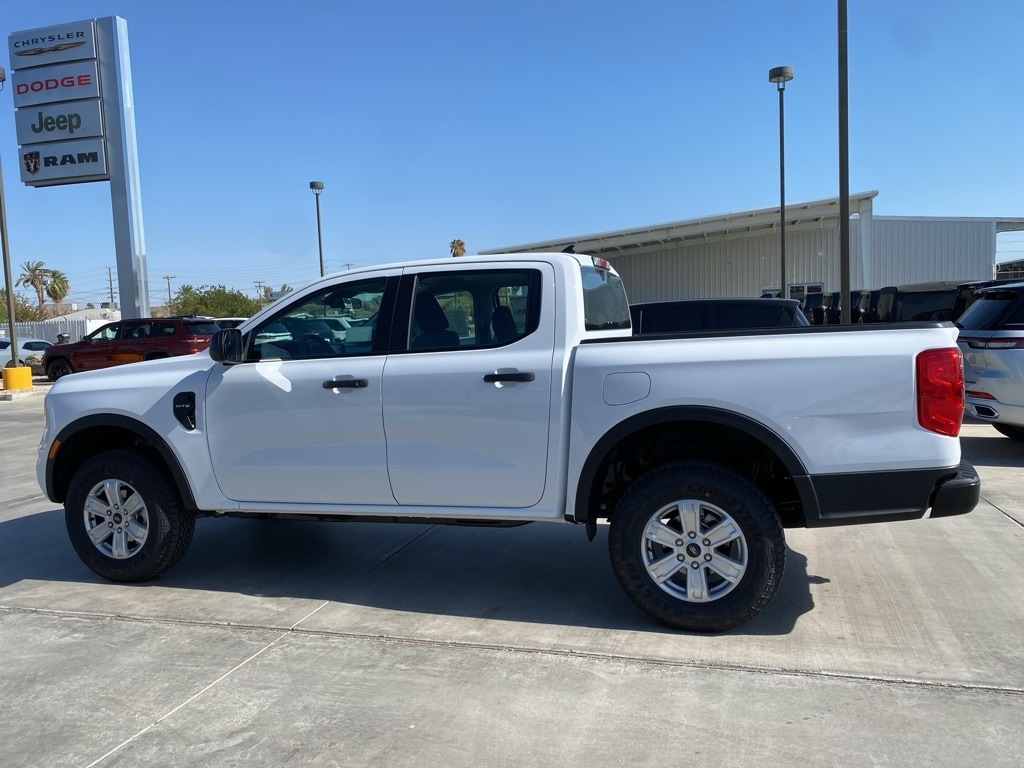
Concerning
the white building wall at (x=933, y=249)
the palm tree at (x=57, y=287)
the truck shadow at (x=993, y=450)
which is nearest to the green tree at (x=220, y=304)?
the palm tree at (x=57, y=287)

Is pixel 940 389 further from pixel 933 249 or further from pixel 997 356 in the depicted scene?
pixel 933 249

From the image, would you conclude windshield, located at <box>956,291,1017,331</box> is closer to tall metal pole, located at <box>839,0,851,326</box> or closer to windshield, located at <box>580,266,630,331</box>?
tall metal pole, located at <box>839,0,851,326</box>

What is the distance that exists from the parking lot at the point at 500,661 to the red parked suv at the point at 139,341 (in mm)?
13362

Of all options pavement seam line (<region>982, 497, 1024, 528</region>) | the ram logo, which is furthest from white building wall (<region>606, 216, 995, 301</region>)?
pavement seam line (<region>982, 497, 1024, 528</region>)

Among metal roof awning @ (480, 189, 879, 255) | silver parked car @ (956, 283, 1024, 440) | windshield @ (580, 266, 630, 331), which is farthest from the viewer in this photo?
metal roof awning @ (480, 189, 879, 255)

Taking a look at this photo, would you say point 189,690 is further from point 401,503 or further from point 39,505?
point 39,505

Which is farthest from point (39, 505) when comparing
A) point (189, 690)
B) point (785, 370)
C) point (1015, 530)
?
point (1015, 530)

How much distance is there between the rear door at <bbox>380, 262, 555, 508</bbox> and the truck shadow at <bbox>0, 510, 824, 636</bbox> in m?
0.69

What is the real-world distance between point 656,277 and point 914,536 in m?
32.5

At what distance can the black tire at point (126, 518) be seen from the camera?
489 centimetres

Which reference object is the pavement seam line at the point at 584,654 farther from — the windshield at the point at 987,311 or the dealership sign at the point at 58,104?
the dealership sign at the point at 58,104

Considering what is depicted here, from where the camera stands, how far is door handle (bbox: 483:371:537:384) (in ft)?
13.7

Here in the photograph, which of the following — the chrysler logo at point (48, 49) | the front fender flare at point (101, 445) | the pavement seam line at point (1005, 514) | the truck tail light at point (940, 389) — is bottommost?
the pavement seam line at point (1005, 514)

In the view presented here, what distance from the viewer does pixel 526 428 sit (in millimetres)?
4176
